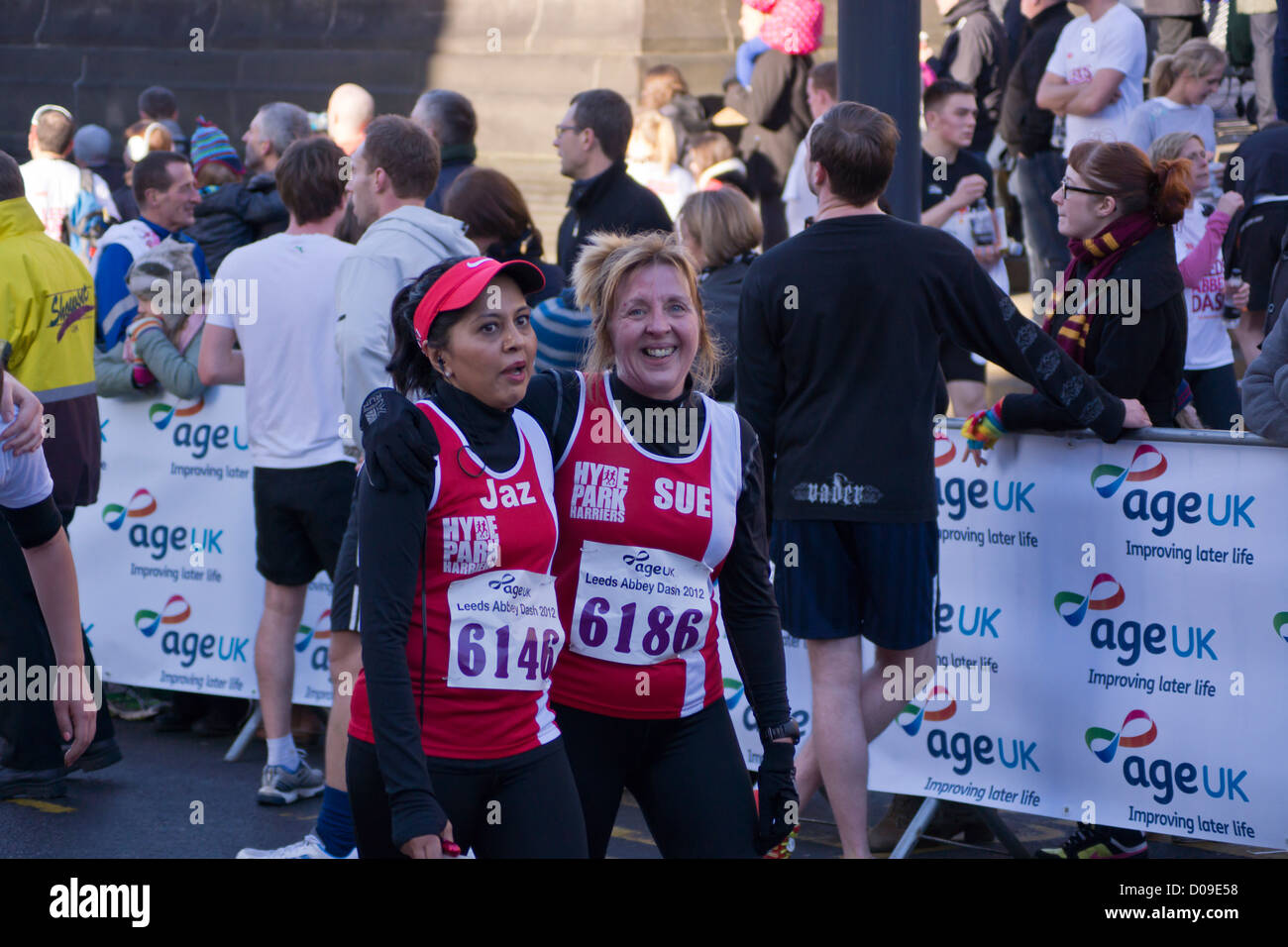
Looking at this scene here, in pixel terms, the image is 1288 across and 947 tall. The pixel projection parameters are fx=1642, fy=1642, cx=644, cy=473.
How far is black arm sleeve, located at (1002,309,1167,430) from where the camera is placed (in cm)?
512

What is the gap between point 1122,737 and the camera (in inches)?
207

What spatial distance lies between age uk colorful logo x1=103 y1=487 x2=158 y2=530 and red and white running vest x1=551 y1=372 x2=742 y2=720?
4136 mm

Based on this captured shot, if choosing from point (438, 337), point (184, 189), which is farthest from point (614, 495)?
point (184, 189)

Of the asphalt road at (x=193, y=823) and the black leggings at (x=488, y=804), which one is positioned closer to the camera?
the black leggings at (x=488, y=804)

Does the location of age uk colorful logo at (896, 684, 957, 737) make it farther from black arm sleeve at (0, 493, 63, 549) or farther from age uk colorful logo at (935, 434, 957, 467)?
black arm sleeve at (0, 493, 63, 549)

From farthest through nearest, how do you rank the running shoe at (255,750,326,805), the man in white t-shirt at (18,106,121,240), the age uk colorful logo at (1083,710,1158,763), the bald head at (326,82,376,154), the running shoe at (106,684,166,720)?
the man in white t-shirt at (18,106,121,240), the bald head at (326,82,376,154), the running shoe at (106,684,166,720), the running shoe at (255,750,326,805), the age uk colorful logo at (1083,710,1158,763)

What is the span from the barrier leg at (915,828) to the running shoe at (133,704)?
363 centimetres

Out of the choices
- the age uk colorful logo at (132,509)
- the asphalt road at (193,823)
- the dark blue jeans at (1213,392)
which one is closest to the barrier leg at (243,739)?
the asphalt road at (193,823)

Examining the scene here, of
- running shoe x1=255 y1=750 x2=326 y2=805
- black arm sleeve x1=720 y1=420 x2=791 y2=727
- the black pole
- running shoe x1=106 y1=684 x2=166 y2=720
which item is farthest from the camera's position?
running shoe x1=106 y1=684 x2=166 y2=720

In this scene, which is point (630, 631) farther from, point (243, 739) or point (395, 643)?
point (243, 739)

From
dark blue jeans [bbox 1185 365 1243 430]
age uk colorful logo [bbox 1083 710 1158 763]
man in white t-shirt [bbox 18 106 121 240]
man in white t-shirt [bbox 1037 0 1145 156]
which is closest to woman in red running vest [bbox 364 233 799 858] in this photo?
age uk colorful logo [bbox 1083 710 1158 763]

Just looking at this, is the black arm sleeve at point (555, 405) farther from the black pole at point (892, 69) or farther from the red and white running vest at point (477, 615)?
the black pole at point (892, 69)

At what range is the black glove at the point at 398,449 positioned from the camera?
3.19 meters

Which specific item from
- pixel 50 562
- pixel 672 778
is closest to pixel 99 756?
pixel 50 562
